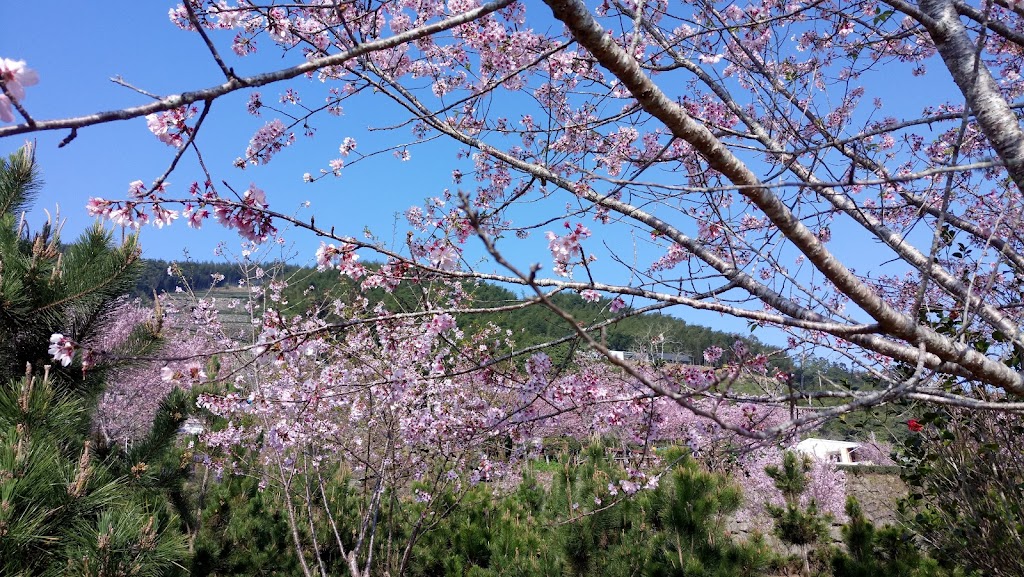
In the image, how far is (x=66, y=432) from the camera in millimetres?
3959

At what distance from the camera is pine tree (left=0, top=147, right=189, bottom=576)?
3.22m

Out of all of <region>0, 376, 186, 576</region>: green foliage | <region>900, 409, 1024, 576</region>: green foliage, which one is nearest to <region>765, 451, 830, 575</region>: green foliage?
<region>900, 409, 1024, 576</region>: green foliage

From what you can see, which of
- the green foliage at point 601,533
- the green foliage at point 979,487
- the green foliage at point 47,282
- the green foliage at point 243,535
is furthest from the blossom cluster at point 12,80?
the green foliage at point 243,535

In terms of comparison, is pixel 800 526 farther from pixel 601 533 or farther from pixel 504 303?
pixel 504 303

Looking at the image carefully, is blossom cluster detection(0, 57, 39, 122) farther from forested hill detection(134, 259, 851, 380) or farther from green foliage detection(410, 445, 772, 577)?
green foliage detection(410, 445, 772, 577)

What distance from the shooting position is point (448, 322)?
3021 millimetres

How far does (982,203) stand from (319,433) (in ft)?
20.5

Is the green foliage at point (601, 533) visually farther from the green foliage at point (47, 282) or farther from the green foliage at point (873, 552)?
the green foliage at point (47, 282)

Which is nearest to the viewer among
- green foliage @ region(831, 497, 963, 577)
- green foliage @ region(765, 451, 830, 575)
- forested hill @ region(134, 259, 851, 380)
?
forested hill @ region(134, 259, 851, 380)

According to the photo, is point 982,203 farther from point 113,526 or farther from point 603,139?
point 113,526

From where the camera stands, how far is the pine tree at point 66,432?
3.22 m

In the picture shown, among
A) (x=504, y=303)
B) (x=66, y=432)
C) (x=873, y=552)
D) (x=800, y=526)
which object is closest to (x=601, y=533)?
(x=873, y=552)

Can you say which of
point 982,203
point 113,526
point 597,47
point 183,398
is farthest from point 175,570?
point 982,203

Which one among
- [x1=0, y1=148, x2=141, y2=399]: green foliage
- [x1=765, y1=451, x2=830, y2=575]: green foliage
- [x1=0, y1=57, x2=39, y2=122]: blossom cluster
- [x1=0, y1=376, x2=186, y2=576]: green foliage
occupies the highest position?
[x1=0, y1=148, x2=141, y2=399]: green foliage
